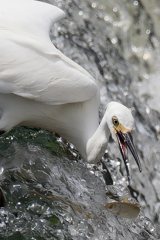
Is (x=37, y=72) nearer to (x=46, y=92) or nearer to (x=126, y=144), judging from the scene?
(x=46, y=92)

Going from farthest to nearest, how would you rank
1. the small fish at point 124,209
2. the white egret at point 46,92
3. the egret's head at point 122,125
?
the small fish at point 124,209
the white egret at point 46,92
the egret's head at point 122,125

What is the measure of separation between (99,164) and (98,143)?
0.71 metres

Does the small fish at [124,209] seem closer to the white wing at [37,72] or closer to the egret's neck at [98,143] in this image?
the egret's neck at [98,143]

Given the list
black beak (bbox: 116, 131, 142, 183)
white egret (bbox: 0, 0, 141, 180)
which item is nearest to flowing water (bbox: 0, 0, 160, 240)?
white egret (bbox: 0, 0, 141, 180)

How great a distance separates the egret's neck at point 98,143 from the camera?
4.40 metres

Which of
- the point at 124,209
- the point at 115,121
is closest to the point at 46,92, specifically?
the point at 115,121

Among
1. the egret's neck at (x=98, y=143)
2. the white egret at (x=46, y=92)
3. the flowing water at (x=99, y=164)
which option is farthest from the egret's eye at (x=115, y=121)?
the flowing water at (x=99, y=164)

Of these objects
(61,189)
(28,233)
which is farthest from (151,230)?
(28,233)

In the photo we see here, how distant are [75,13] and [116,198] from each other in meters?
3.46

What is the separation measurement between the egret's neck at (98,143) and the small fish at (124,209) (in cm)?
51

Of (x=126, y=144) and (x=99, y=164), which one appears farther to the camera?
(x=99, y=164)

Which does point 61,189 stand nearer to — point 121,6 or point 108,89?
point 108,89

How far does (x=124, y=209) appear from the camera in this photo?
445 cm

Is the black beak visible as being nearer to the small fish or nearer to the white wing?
the small fish
